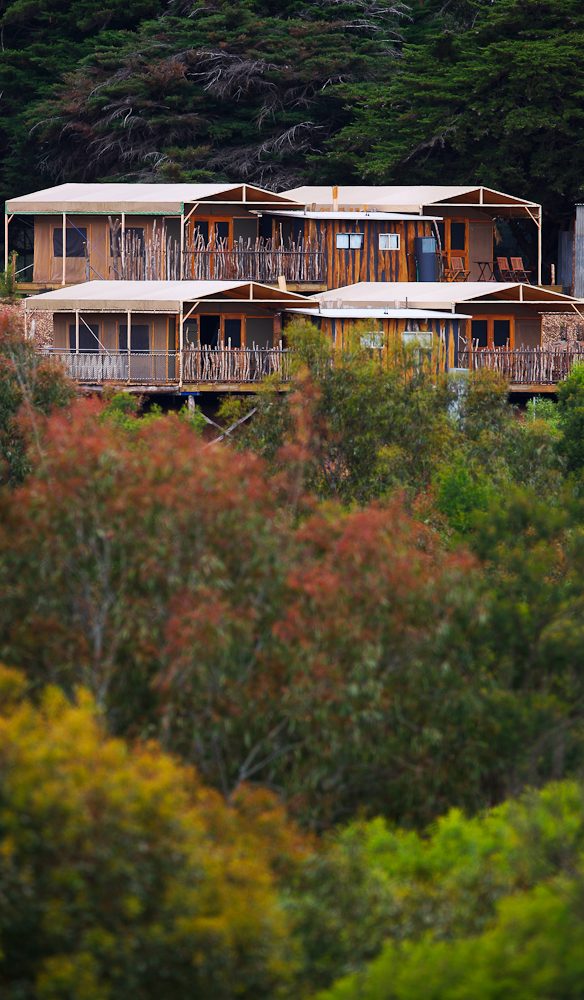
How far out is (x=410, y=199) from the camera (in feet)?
194

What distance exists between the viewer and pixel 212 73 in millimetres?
69562

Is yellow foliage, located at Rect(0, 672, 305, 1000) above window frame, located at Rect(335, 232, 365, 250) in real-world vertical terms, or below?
below

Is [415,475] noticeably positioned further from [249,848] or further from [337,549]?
A: [249,848]

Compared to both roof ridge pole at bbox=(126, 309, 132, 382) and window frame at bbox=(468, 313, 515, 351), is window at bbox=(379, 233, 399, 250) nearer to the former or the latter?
window frame at bbox=(468, 313, 515, 351)

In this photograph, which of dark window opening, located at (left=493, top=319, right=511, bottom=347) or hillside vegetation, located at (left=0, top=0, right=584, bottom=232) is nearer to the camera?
dark window opening, located at (left=493, top=319, right=511, bottom=347)

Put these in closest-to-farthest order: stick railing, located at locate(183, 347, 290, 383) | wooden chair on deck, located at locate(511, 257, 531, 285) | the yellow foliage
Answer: the yellow foliage, stick railing, located at locate(183, 347, 290, 383), wooden chair on deck, located at locate(511, 257, 531, 285)

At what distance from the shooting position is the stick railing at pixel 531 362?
51031 mm

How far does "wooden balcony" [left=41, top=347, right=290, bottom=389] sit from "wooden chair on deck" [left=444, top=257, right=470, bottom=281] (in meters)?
12.2

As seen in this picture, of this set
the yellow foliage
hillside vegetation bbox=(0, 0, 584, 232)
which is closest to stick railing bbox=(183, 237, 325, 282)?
hillside vegetation bbox=(0, 0, 584, 232)

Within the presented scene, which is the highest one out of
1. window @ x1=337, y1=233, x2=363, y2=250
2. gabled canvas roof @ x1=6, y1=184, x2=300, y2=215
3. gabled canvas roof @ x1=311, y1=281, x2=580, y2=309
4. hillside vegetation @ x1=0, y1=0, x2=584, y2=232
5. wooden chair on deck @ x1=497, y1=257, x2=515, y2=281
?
hillside vegetation @ x1=0, y1=0, x2=584, y2=232

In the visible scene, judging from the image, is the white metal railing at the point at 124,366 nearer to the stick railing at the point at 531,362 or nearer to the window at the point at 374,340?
the stick railing at the point at 531,362

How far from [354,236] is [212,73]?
14598mm

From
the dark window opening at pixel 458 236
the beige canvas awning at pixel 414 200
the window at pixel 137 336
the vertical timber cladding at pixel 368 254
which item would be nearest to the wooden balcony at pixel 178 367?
the window at pixel 137 336

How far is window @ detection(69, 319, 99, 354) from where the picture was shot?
50.5m
